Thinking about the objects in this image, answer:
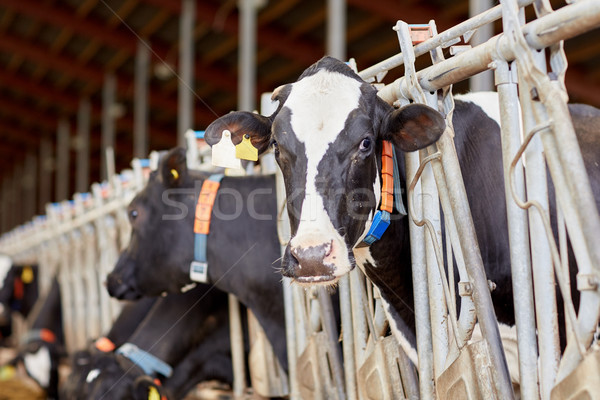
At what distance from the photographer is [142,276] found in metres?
3.57

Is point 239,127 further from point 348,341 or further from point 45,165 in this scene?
point 45,165

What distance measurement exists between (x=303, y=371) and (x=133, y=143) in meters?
19.9

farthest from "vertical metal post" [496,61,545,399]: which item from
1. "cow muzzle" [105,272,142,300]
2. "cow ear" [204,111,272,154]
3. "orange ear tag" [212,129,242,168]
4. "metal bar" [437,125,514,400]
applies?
"cow muzzle" [105,272,142,300]

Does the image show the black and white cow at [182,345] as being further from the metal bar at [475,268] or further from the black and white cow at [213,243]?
the metal bar at [475,268]

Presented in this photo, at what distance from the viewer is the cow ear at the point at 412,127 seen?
2064mm

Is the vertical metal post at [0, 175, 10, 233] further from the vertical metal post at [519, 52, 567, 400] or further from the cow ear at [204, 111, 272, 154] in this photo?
the vertical metal post at [519, 52, 567, 400]

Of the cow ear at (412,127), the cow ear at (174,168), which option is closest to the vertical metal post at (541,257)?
the cow ear at (412,127)

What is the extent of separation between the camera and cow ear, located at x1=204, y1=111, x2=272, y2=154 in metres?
2.44

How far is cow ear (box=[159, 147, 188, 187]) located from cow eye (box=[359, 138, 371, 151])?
5.29ft

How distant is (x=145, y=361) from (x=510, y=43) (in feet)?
8.33

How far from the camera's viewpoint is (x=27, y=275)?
7.99 m

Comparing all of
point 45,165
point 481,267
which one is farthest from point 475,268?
point 45,165

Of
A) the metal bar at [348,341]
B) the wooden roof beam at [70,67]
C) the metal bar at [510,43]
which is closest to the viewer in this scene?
the metal bar at [510,43]

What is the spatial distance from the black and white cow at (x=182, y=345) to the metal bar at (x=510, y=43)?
1.92 m
